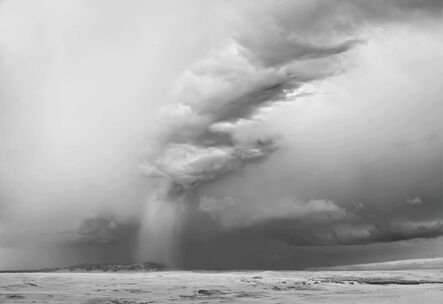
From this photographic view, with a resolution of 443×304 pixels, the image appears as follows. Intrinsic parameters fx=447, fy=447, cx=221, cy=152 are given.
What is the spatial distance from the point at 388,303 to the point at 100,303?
2965 cm

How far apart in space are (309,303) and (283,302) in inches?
111

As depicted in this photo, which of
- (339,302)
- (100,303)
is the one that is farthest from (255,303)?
(100,303)

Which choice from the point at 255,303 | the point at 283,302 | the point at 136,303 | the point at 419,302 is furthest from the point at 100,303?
the point at 419,302

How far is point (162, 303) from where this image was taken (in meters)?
46.6

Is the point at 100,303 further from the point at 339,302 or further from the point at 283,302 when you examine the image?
the point at 339,302

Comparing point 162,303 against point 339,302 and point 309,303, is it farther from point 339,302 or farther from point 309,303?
point 339,302

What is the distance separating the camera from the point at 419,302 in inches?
1853

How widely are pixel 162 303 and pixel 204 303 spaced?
4389mm

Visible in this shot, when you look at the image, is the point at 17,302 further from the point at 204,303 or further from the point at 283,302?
the point at 283,302

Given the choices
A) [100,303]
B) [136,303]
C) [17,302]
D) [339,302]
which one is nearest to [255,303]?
[339,302]

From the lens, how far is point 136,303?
4634 cm

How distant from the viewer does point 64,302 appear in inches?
1820

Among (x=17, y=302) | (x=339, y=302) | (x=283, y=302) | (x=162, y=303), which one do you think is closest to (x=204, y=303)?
(x=162, y=303)

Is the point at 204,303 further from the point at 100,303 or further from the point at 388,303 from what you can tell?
the point at 388,303
